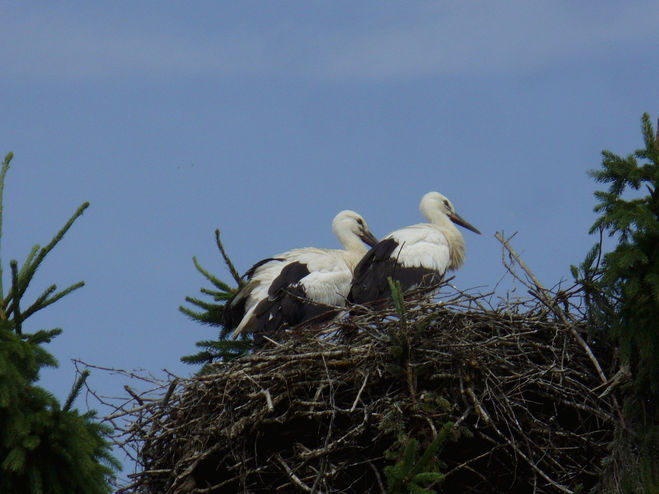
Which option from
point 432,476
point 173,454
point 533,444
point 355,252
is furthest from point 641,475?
point 355,252

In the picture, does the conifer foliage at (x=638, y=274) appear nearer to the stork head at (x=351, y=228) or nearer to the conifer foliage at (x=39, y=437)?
the conifer foliage at (x=39, y=437)

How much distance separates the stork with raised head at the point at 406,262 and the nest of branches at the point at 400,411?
141 centimetres

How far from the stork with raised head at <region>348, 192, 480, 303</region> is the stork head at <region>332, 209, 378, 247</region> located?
2.31 feet

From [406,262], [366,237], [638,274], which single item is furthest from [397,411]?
[366,237]

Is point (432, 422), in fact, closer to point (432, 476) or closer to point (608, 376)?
point (608, 376)

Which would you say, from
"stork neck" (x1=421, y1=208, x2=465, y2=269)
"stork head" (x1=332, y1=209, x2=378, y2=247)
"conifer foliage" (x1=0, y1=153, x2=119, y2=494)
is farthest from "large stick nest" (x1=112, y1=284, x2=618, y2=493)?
"stork head" (x1=332, y1=209, x2=378, y2=247)

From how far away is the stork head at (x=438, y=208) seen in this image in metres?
9.30

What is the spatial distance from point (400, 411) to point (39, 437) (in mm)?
2281

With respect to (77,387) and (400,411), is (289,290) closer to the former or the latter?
(400,411)

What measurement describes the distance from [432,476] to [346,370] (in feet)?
6.39

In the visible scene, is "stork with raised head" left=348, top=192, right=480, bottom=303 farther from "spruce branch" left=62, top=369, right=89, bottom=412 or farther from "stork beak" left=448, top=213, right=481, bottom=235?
"spruce branch" left=62, top=369, right=89, bottom=412

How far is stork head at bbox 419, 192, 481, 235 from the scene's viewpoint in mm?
9302

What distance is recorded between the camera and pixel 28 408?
3.63m

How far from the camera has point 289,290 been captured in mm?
7766
